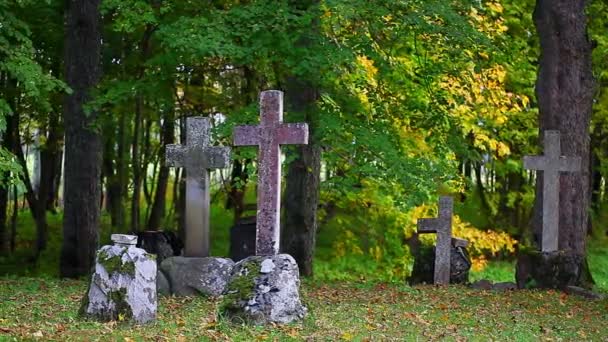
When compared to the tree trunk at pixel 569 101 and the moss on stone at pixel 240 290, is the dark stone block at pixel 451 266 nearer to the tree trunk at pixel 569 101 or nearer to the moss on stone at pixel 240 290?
the tree trunk at pixel 569 101

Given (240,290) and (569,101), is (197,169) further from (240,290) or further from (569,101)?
(569,101)

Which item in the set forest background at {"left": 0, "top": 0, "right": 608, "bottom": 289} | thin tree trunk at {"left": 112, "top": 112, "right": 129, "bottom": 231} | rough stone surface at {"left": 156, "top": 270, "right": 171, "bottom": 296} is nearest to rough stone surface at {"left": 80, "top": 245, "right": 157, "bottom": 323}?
rough stone surface at {"left": 156, "top": 270, "right": 171, "bottom": 296}

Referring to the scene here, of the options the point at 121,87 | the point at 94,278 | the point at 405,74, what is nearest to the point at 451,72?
the point at 405,74

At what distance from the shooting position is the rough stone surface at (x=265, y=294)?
9.92 meters

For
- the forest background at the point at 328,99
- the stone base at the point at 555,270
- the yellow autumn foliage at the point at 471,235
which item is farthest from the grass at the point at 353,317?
the yellow autumn foliage at the point at 471,235

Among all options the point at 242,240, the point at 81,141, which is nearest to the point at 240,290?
the point at 242,240

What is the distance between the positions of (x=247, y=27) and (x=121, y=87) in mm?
2683

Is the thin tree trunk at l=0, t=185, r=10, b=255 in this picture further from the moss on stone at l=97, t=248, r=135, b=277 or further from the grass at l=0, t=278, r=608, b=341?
the moss on stone at l=97, t=248, r=135, b=277

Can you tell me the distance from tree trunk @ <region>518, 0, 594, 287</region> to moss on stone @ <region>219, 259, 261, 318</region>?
7.08m

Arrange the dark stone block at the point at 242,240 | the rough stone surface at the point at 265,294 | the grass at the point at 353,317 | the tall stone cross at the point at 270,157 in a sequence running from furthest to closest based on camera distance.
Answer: the dark stone block at the point at 242,240 < the tall stone cross at the point at 270,157 < the rough stone surface at the point at 265,294 < the grass at the point at 353,317

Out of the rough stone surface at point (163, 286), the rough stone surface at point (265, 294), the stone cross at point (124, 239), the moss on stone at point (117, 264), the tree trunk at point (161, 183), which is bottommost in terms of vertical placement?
the rough stone surface at point (163, 286)

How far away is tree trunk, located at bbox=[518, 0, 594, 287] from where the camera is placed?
52.2ft

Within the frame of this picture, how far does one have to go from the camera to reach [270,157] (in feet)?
36.7

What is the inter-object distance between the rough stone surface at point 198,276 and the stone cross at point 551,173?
18.3 feet
